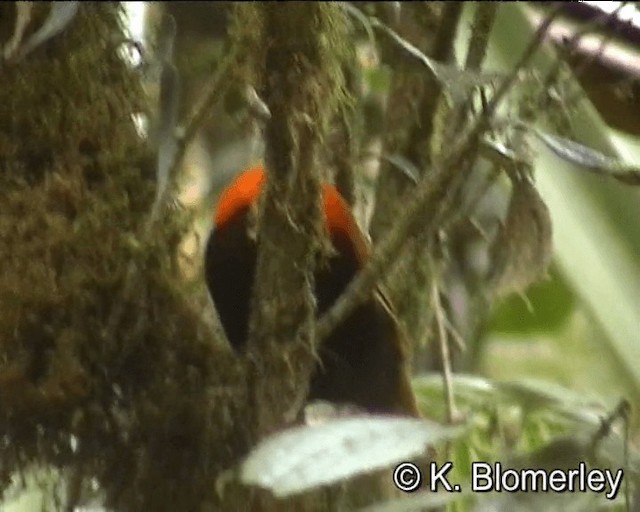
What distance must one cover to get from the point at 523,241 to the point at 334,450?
11.7 inches

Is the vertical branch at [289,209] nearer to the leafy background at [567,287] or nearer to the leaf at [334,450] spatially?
the leaf at [334,450]

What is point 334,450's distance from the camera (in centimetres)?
54

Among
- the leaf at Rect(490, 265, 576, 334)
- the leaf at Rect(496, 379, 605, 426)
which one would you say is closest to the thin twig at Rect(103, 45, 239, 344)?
the leaf at Rect(496, 379, 605, 426)

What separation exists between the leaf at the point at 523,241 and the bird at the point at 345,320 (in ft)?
0.33

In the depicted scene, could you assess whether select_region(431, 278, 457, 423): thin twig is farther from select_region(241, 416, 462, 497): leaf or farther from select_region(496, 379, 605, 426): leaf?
select_region(241, 416, 462, 497): leaf

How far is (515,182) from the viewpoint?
0.74 metres

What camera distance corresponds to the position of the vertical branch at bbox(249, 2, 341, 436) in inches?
25.3

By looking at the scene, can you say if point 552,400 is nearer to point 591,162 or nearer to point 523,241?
point 523,241

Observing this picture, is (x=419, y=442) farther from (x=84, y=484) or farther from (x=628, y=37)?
(x=628, y=37)

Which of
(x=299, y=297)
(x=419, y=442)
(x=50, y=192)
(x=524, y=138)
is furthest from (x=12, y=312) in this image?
(x=524, y=138)

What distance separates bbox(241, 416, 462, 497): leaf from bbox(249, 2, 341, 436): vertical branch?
0.10m

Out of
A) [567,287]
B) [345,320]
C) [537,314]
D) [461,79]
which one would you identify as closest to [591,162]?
[461,79]

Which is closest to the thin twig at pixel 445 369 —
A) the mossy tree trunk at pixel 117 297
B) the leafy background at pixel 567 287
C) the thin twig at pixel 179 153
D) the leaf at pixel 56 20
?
the leafy background at pixel 567 287

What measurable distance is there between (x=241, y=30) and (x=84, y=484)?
352mm
